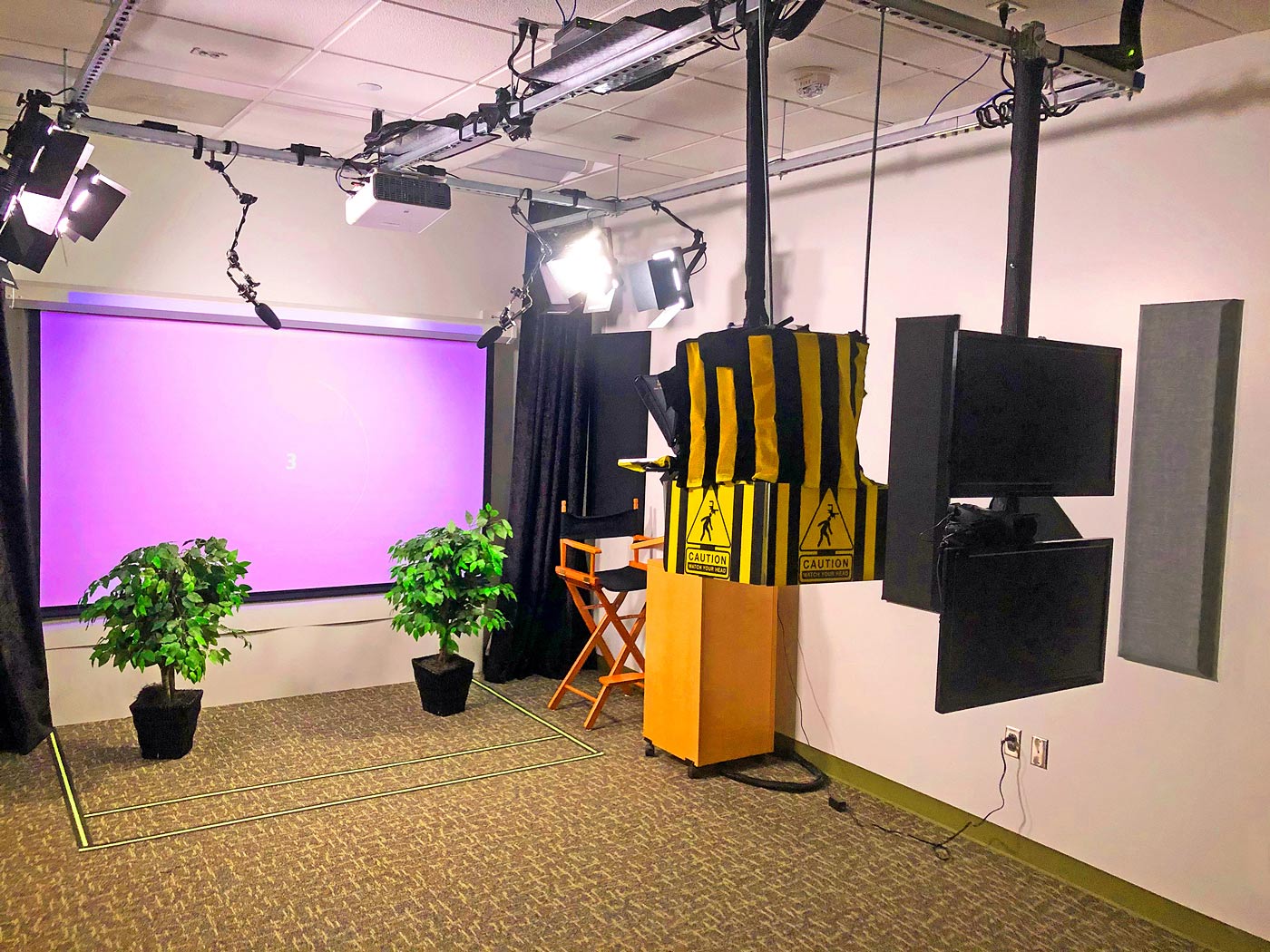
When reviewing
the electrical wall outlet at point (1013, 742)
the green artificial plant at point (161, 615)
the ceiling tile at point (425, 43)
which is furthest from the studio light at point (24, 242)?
the electrical wall outlet at point (1013, 742)

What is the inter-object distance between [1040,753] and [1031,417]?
6.59ft

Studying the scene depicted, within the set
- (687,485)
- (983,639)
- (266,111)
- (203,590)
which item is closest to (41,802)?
Answer: (203,590)

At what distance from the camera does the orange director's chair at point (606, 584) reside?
17.5ft

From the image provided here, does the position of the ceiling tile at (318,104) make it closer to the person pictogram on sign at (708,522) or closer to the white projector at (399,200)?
the white projector at (399,200)

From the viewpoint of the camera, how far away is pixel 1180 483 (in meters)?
3.34

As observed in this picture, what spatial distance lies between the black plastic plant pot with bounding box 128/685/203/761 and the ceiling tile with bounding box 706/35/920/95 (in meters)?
3.45

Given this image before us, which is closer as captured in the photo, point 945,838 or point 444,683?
point 945,838

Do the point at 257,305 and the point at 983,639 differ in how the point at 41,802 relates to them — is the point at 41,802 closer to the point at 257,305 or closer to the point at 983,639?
the point at 257,305

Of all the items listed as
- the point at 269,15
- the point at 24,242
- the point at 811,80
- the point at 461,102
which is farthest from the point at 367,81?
the point at 811,80

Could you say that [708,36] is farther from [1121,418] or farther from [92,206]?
[92,206]

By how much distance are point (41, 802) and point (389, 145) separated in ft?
10.1

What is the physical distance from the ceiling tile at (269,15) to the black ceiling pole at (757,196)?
155cm

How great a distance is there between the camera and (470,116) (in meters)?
3.90

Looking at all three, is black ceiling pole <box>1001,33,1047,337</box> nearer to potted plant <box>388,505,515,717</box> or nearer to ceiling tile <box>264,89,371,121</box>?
ceiling tile <box>264,89,371,121</box>
